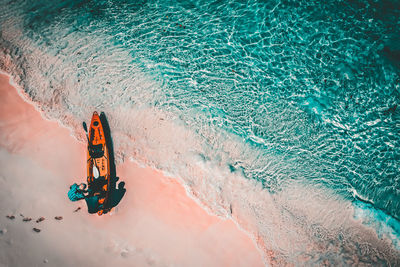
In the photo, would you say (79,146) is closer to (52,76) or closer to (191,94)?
(52,76)

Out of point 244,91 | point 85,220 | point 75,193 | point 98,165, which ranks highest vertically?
point 244,91

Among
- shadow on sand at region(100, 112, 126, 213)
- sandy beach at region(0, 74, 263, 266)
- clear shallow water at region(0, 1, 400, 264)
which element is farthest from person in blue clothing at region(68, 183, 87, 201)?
clear shallow water at region(0, 1, 400, 264)

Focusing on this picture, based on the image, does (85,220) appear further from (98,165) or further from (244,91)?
(244,91)

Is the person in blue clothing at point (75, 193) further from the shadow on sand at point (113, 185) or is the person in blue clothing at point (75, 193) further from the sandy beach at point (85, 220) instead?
the shadow on sand at point (113, 185)

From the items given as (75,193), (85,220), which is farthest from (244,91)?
(85,220)

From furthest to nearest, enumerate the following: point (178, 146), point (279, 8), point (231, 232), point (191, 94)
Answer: point (279, 8) < point (191, 94) < point (178, 146) < point (231, 232)

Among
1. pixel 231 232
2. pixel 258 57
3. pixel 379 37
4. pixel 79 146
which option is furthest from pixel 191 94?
pixel 379 37

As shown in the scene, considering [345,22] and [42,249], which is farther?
[345,22]
